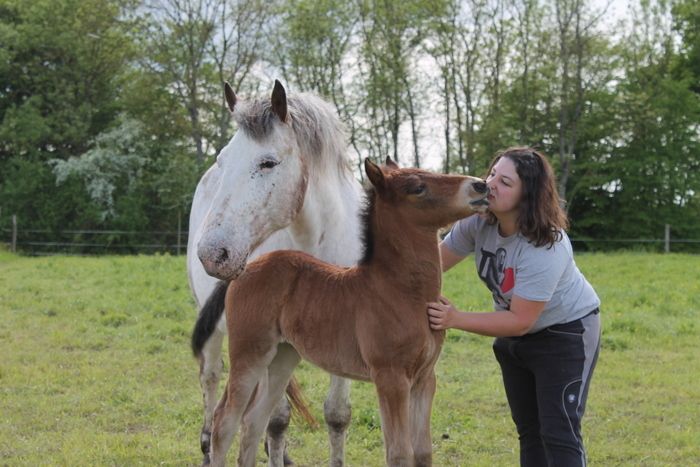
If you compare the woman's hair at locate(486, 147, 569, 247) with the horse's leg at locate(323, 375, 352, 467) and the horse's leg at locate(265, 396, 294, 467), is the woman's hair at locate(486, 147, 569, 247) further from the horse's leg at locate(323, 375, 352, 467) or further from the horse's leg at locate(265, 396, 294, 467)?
the horse's leg at locate(265, 396, 294, 467)

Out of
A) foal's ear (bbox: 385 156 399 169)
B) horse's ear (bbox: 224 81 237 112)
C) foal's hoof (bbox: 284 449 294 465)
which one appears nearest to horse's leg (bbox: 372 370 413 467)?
foal's ear (bbox: 385 156 399 169)

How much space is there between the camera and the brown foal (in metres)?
2.54

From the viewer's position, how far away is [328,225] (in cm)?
352

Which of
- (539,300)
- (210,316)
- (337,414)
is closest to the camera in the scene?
(539,300)

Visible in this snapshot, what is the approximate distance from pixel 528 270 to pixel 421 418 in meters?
0.70

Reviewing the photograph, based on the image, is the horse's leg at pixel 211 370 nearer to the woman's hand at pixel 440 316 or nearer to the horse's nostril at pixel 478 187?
the woman's hand at pixel 440 316

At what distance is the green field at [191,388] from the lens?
179 inches

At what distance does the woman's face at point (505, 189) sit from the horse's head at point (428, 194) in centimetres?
26

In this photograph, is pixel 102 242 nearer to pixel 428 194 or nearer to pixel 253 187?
pixel 253 187

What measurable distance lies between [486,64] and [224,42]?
27.6 feet

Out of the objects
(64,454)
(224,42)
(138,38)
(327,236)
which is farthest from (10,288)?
(138,38)

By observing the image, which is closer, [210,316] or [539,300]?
[539,300]

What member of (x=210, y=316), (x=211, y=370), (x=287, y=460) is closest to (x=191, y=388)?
(x=211, y=370)

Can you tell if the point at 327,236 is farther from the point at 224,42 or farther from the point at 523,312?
the point at 224,42
